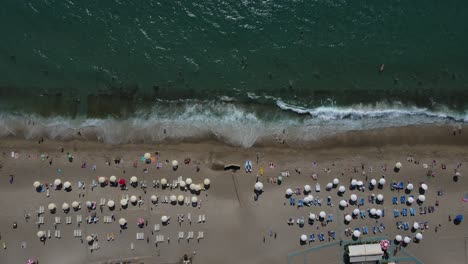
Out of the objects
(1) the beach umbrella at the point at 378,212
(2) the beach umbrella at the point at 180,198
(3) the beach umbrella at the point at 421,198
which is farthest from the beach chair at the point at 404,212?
(2) the beach umbrella at the point at 180,198

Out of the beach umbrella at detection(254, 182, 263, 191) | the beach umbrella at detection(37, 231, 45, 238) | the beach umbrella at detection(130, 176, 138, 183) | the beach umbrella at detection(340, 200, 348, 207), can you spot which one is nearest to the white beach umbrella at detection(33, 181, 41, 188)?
the beach umbrella at detection(37, 231, 45, 238)

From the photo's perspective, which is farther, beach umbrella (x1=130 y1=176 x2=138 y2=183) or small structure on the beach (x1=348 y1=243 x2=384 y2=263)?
beach umbrella (x1=130 y1=176 x2=138 y2=183)

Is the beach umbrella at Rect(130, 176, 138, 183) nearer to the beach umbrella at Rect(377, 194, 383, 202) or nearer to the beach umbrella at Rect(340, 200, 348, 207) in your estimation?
the beach umbrella at Rect(340, 200, 348, 207)

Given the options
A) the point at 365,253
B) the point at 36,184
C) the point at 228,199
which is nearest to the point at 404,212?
the point at 365,253

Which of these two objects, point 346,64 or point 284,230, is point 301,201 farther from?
point 346,64

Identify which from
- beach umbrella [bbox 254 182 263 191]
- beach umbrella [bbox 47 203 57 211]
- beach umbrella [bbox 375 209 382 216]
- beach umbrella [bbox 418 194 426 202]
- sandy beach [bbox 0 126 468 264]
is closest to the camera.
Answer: beach umbrella [bbox 47 203 57 211]

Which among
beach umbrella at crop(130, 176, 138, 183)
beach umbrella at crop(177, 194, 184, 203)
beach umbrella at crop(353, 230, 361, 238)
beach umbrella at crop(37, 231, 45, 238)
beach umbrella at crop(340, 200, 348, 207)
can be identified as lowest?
beach umbrella at crop(353, 230, 361, 238)
